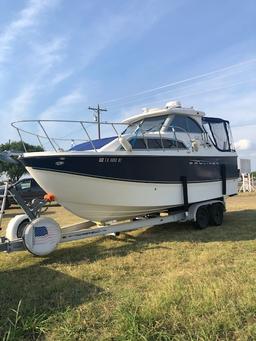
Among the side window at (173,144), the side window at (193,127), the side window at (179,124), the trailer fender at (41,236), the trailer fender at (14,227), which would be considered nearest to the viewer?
the trailer fender at (41,236)

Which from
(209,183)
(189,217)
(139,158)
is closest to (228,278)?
(139,158)

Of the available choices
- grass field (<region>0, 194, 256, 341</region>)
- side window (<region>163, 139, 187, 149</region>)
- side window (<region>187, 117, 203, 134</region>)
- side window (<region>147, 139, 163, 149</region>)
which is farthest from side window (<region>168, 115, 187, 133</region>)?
grass field (<region>0, 194, 256, 341</region>)

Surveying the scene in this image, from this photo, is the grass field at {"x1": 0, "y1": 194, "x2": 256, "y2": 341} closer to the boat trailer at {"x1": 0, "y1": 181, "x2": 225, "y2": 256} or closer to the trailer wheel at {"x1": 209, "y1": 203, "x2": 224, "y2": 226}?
the boat trailer at {"x1": 0, "y1": 181, "x2": 225, "y2": 256}

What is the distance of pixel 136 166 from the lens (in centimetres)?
940

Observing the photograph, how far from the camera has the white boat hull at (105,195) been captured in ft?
28.3

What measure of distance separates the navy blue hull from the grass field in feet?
4.74

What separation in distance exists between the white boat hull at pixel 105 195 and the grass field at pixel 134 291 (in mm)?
678

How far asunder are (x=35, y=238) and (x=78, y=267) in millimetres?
1079

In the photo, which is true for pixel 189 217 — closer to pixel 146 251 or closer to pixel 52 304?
pixel 146 251

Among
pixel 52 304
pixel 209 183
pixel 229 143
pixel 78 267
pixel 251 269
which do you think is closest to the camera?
pixel 52 304

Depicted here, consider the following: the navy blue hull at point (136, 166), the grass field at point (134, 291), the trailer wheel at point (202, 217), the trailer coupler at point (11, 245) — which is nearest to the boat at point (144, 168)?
the navy blue hull at point (136, 166)

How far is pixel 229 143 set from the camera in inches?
503

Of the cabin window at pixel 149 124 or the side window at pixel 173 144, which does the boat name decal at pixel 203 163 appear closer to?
the side window at pixel 173 144

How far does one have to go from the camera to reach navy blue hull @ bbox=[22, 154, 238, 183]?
27.9 feet
